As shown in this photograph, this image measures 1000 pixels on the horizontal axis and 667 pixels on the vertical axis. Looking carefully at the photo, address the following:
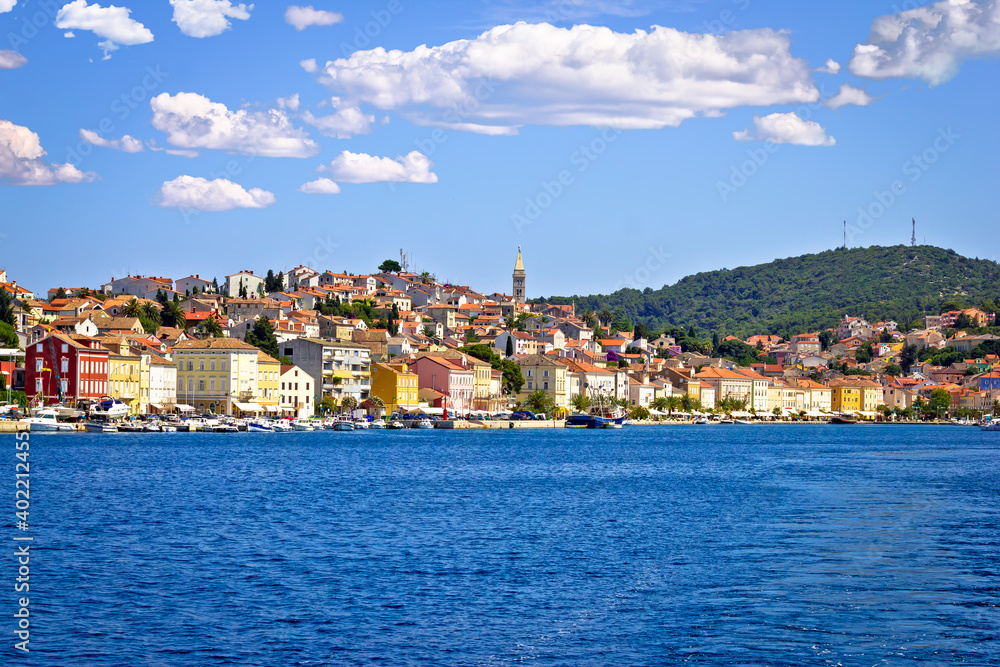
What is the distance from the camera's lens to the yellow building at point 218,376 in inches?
3041

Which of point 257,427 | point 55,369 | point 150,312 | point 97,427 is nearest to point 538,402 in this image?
point 150,312

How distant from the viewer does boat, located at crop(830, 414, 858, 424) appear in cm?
13850

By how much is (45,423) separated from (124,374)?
13240mm

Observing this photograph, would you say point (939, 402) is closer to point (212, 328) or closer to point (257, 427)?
point (212, 328)

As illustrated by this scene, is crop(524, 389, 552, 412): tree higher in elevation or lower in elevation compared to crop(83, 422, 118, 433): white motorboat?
higher

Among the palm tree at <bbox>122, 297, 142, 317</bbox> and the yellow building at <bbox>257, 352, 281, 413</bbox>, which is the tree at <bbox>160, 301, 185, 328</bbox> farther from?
the yellow building at <bbox>257, 352, 281, 413</bbox>

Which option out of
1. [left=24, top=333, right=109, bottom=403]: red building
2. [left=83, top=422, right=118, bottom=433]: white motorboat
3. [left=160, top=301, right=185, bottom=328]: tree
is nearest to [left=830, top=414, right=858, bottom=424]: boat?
[left=160, top=301, right=185, bottom=328]: tree

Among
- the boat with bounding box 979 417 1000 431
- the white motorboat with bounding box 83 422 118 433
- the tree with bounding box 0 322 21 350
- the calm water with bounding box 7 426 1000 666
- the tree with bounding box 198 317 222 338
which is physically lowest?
the boat with bounding box 979 417 1000 431

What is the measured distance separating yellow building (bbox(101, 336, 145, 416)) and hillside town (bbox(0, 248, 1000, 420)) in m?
0.13

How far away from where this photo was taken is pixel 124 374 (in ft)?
235

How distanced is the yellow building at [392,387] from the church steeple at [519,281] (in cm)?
8434

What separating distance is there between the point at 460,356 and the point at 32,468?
203ft

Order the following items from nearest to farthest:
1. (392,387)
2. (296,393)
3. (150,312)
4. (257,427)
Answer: (257,427) < (296,393) < (392,387) < (150,312)

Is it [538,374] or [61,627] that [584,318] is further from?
[61,627]
